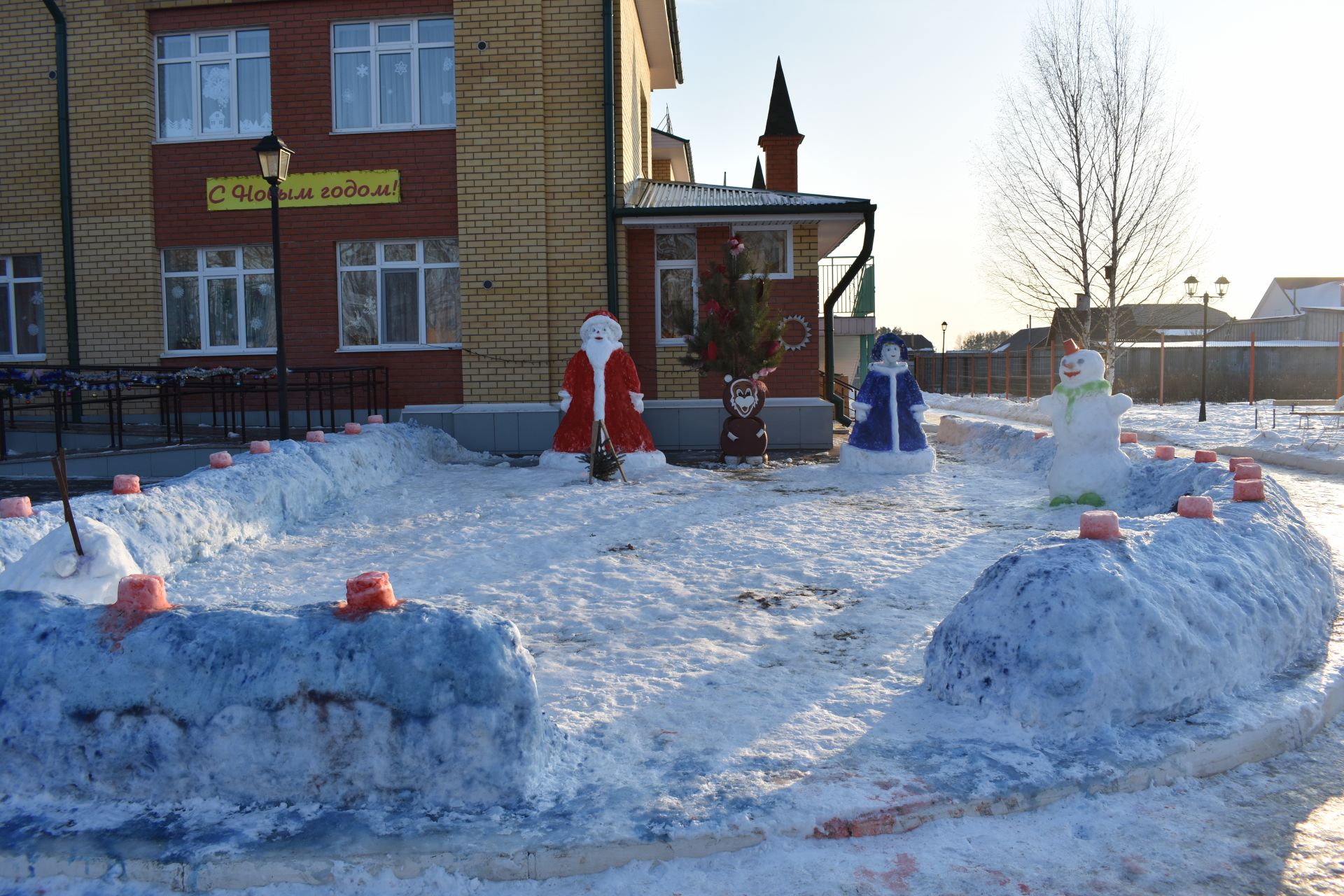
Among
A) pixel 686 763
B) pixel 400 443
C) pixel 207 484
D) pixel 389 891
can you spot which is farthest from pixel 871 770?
pixel 400 443

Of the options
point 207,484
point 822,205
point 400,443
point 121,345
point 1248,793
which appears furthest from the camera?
point 121,345

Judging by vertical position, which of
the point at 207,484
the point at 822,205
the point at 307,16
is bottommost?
the point at 207,484

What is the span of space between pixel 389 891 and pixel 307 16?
13327 millimetres

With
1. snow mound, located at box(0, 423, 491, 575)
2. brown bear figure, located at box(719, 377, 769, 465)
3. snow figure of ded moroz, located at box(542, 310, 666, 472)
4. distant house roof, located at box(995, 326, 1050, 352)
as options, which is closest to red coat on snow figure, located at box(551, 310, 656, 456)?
snow figure of ded moroz, located at box(542, 310, 666, 472)

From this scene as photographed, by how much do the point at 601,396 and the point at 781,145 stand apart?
564 inches

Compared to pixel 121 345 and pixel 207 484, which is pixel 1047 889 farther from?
pixel 121 345

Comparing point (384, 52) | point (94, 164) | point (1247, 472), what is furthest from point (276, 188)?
point (1247, 472)

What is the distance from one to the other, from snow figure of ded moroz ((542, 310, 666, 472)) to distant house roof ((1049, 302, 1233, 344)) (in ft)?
43.5

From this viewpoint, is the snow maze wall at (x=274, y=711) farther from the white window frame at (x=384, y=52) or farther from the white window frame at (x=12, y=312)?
the white window frame at (x=12, y=312)

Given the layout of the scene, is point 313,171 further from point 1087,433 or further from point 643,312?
point 1087,433

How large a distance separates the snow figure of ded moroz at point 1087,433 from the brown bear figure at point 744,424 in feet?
12.9

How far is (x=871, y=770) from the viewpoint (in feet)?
10.5

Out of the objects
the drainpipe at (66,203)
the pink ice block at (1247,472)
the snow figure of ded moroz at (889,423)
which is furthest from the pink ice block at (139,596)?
the drainpipe at (66,203)

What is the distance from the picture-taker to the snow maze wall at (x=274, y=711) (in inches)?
118
